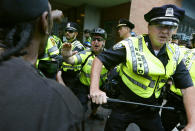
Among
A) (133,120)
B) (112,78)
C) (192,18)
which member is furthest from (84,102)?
(192,18)

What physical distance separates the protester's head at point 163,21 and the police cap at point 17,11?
1509mm

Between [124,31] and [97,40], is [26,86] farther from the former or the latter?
[124,31]

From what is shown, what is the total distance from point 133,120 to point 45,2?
1.69m

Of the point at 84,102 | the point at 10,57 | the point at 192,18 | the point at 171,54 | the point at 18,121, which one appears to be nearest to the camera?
the point at 18,121

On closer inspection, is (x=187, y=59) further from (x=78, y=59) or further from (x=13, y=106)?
(x=13, y=106)

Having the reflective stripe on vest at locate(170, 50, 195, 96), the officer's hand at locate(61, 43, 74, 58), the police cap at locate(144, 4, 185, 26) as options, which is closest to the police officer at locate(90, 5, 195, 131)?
the police cap at locate(144, 4, 185, 26)

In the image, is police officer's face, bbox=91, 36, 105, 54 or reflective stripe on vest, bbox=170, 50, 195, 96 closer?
reflective stripe on vest, bbox=170, 50, 195, 96

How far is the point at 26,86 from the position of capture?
0.66 meters

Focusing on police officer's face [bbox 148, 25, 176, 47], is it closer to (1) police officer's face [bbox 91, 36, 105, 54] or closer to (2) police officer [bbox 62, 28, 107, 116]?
(2) police officer [bbox 62, 28, 107, 116]

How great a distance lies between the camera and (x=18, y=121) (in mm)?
638

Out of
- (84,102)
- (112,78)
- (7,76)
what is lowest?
(84,102)

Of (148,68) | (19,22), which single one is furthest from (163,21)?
(19,22)

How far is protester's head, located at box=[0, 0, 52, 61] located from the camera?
0.73 metres

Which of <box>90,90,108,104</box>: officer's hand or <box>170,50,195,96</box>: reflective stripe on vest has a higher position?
<box>170,50,195,96</box>: reflective stripe on vest
